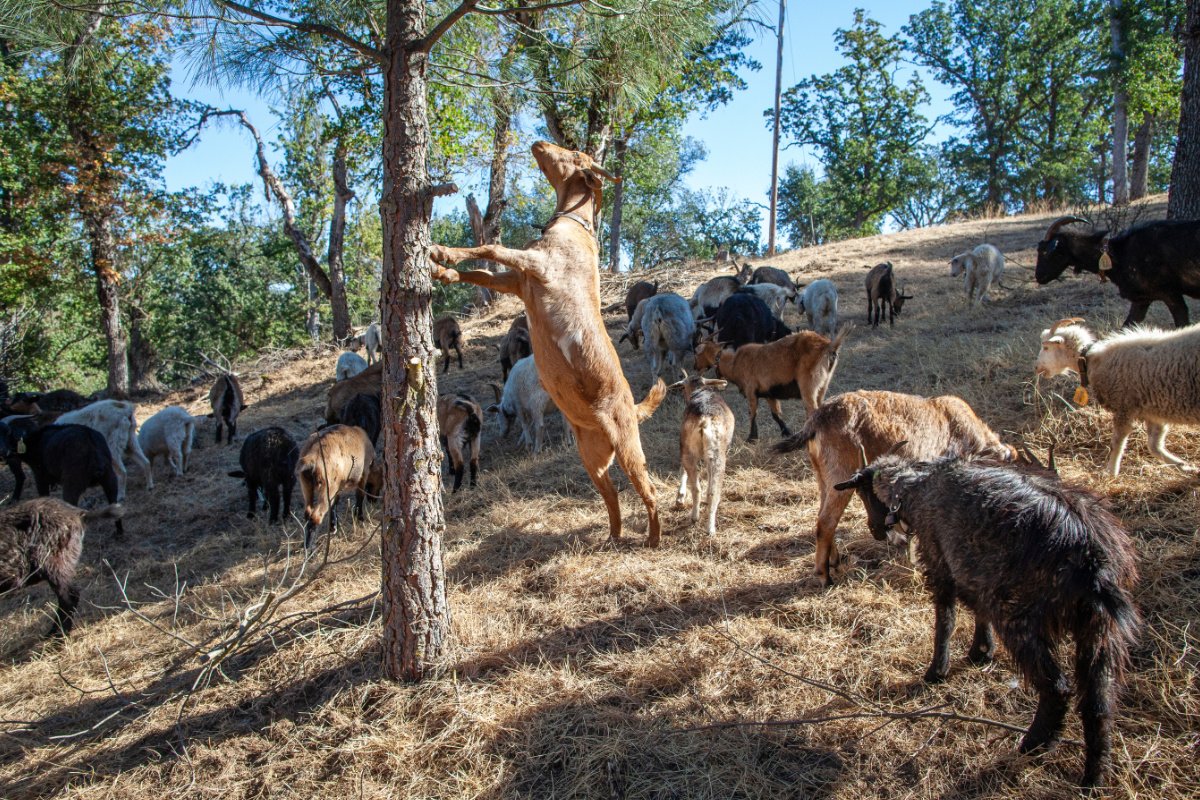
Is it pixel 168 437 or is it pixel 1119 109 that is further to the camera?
pixel 1119 109

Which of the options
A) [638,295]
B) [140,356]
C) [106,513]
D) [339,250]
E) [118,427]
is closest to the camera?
[106,513]

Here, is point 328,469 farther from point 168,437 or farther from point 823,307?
point 823,307

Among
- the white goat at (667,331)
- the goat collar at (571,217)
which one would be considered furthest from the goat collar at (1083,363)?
the white goat at (667,331)

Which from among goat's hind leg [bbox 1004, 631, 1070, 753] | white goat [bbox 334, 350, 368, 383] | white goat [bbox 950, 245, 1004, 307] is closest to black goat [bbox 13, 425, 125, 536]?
white goat [bbox 334, 350, 368, 383]

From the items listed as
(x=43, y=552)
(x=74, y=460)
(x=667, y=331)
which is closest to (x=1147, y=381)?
(x=667, y=331)

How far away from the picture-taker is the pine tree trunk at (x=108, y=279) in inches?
631

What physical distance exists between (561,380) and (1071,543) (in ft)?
10.3

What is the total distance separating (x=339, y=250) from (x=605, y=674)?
18.6 m

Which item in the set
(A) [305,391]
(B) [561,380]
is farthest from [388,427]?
(A) [305,391]

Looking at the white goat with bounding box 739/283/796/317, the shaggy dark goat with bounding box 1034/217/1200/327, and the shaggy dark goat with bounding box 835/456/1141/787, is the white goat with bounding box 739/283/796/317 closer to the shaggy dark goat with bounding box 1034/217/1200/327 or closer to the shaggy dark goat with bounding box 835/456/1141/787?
the shaggy dark goat with bounding box 1034/217/1200/327

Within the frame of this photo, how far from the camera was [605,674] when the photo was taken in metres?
3.82

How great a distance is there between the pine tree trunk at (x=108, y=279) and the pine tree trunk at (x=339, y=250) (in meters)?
5.17

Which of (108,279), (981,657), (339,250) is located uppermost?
(339,250)

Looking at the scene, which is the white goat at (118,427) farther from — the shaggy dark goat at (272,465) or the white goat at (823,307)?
the white goat at (823,307)
